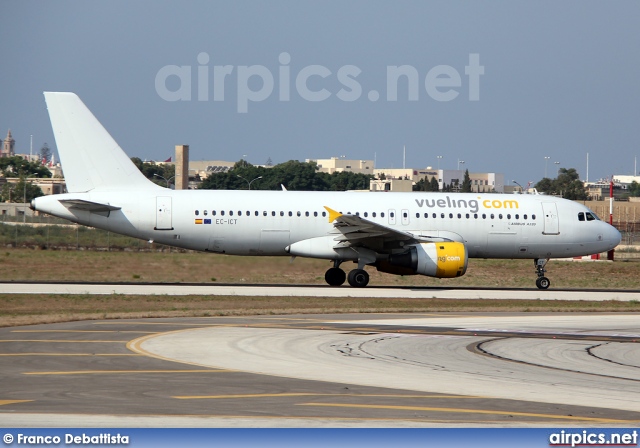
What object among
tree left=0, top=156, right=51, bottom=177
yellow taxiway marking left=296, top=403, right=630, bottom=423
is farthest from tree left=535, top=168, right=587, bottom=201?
yellow taxiway marking left=296, top=403, right=630, bottom=423

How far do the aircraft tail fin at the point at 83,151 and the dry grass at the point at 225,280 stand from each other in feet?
15.3

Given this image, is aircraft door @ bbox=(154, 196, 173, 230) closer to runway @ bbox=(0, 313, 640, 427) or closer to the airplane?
the airplane

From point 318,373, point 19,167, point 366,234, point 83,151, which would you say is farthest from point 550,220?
point 19,167

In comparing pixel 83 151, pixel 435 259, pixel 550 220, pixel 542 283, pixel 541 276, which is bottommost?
pixel 542 283

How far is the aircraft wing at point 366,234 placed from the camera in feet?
121

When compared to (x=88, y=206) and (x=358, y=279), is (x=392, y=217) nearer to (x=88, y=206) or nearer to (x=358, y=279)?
(x=358, y=279)

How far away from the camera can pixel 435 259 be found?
122 feet

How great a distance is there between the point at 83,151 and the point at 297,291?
10.3m

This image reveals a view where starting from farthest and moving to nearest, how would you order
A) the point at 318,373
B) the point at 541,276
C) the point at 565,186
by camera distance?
1. the point at 565,186
2. the point at 541,276
3. the point at 318,373

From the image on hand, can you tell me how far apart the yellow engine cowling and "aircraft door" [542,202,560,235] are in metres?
5.25

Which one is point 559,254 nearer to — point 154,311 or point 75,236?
point 154,311

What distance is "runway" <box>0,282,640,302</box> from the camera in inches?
1355

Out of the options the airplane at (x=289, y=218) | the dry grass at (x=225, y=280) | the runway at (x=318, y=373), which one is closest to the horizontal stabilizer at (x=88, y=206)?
the airplane at (x=289, y=218)

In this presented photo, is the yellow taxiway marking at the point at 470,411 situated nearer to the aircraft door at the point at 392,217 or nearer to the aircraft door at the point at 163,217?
the aircraft door at the point at 163,217
